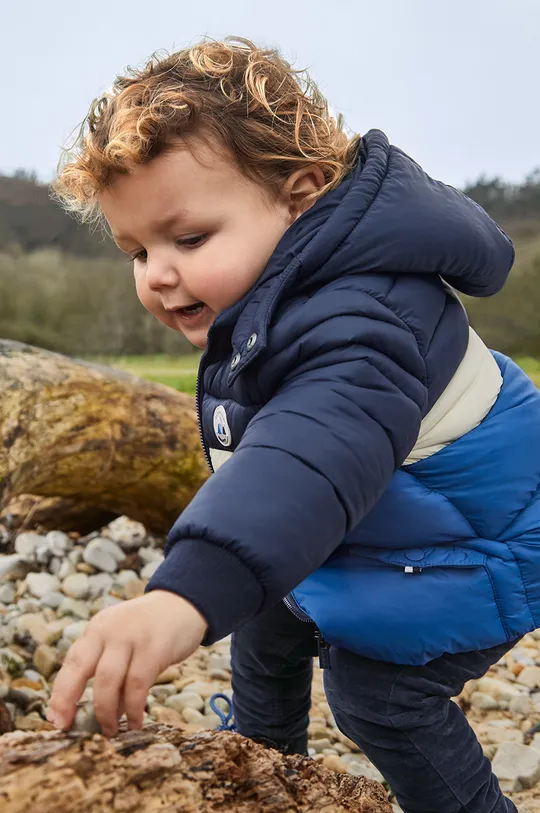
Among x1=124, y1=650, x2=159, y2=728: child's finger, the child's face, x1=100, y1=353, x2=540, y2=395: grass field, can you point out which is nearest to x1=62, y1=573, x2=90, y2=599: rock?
the child's face

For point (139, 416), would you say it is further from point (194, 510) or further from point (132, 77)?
point (194, 510)

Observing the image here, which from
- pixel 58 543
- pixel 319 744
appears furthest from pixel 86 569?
pixel 319 744

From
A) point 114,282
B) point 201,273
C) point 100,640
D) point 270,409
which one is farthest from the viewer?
point 114,282

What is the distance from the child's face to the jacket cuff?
25.7 inches

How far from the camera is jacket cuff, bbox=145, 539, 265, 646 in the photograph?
0.92 m

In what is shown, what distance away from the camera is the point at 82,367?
2.88 metres

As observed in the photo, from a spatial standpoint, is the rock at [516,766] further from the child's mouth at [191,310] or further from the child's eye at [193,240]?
the child's eye at [193,240]

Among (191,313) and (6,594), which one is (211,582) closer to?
(191,313)

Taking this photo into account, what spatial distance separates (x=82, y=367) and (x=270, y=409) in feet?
6.17

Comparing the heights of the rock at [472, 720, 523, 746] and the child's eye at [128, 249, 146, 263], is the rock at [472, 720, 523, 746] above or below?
below

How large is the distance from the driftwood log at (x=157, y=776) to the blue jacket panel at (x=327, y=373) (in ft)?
0.62

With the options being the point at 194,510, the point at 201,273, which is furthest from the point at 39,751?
the point at 201,273

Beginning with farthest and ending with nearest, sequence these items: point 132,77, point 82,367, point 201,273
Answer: point 82,367, point 132,77, point 201,273

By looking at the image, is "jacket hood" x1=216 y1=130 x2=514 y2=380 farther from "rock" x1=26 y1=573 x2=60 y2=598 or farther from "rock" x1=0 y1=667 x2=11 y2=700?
"rock" x1=26 y1=573 x2=60 y2=598
